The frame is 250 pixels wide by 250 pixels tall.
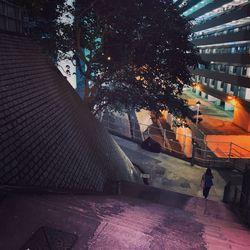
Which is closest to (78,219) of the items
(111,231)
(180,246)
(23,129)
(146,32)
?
(111,231)

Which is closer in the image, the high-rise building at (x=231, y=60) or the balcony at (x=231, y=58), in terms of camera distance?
the balcony at (x=231, y=58)

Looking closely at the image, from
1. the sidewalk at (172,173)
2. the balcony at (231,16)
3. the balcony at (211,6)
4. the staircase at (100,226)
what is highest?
the balcony at (211,6)

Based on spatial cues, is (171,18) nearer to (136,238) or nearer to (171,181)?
(171,181)

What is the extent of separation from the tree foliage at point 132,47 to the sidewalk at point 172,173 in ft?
10.9

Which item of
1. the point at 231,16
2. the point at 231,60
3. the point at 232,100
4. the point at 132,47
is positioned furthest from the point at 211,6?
the point at 132,47

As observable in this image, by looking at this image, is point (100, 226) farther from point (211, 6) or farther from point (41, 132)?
point (211, 6)

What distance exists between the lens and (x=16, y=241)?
382 cm

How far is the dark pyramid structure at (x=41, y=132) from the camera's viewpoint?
5655 millimetres

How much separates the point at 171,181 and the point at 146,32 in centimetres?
730

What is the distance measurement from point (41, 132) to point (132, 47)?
23.0ft

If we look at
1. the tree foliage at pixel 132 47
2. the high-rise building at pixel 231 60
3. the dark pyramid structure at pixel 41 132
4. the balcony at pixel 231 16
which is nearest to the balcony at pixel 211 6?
the high-rise building at pixel 231 60

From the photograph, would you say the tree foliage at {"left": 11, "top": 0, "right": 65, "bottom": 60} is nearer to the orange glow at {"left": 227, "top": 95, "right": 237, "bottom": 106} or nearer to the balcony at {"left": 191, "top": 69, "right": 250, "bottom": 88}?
the balcony at {"left": 191, "top": 69, "right": 250, "bottom": 88}

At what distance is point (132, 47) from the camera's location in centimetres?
1252

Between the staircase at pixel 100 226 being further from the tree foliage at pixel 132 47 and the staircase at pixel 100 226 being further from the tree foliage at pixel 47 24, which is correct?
the tree foliage at pixel 47 24
